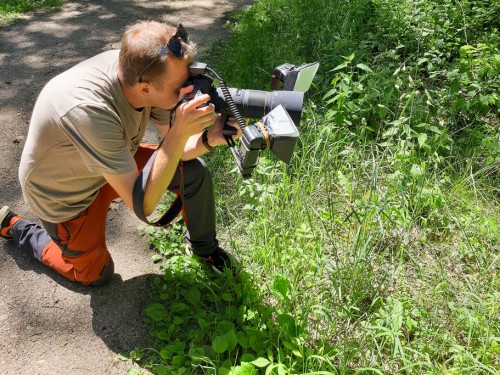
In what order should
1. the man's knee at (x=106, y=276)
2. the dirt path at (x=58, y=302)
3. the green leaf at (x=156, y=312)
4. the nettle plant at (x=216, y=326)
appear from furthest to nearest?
the man's knee at (x=106, y=276) < the green leaf at (x=156, y=312) < the dirt path at (x=58, y=302) < the nettle plant at (x=216, y=326)

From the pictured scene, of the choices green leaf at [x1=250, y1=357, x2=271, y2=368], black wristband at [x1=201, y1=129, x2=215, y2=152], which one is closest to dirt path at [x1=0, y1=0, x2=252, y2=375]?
green leaf at [x1=250, y1=357, x2=271, y2=368]

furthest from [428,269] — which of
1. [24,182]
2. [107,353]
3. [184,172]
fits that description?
[24,182]

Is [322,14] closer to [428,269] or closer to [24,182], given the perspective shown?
[428,269]

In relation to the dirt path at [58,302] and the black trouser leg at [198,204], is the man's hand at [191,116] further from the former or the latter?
the dirt path at [58,302]

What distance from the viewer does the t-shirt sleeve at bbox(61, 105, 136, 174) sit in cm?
191

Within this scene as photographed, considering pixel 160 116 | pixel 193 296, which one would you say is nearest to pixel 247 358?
pixel 193 296

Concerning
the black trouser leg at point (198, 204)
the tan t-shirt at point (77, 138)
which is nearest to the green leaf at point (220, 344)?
the black trouser leg at point (198, 204)

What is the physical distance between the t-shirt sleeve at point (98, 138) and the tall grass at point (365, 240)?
811mm

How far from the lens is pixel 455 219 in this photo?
2527mm

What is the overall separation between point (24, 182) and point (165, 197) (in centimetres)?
102

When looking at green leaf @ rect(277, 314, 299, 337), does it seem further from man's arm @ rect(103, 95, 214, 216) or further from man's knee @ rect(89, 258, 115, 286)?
man's knee @ rect(89, 258, 115, 286)

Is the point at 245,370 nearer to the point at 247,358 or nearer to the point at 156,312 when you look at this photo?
the point at 247,358

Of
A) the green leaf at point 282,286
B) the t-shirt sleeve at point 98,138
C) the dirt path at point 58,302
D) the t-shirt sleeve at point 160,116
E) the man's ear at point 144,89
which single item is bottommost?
the dirt path at point 58,302

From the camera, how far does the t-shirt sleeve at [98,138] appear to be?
1.91 m
